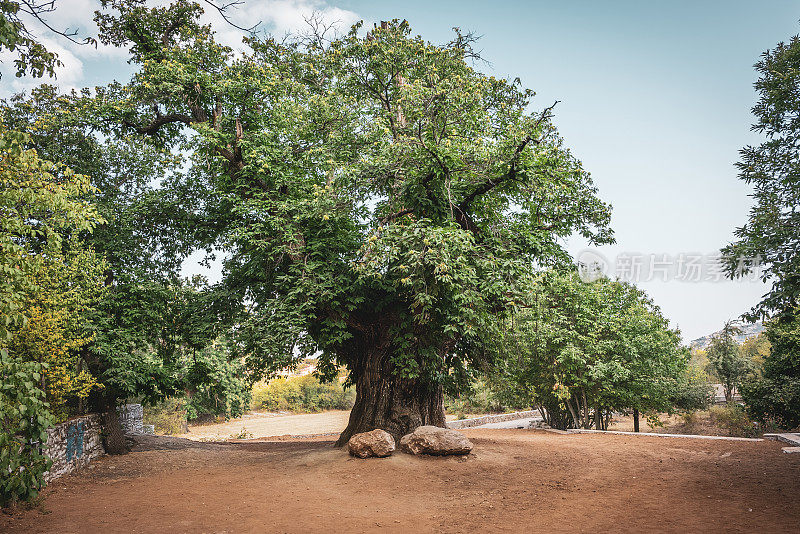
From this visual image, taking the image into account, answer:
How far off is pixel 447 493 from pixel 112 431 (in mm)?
9677

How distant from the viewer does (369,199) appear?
11.1m

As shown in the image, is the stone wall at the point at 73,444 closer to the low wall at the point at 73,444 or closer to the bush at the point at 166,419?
the low wall at the point at 73,444

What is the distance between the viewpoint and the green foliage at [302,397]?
38156mm

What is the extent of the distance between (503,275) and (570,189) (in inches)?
100.0

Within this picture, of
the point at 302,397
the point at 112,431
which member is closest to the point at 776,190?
the point at 112,431

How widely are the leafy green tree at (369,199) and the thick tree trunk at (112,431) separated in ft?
15.7

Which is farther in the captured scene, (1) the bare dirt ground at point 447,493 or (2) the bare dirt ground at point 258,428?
(2) the bare dirt ground at point 258,428

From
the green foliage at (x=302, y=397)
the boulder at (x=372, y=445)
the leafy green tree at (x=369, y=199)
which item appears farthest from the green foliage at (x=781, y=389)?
the green foliage at (x=302, y=397)

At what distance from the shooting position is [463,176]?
10055 mm

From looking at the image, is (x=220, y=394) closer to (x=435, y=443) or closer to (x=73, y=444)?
(x=73, y=444)

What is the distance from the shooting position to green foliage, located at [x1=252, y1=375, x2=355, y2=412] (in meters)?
38.2

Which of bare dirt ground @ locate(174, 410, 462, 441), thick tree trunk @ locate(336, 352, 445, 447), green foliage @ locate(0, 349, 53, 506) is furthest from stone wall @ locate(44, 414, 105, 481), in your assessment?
bare dirt ground @ locate(174, 410, 462, 441)

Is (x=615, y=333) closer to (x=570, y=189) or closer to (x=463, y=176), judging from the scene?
(x=570, y=189)

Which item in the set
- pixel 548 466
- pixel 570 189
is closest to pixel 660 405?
pixel 548 466
